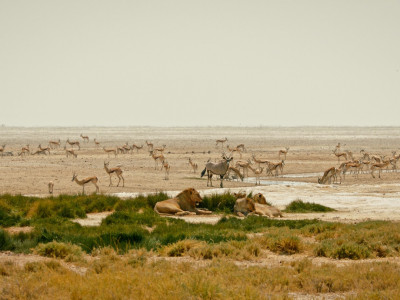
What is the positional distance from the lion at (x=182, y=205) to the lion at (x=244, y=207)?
3.19 feet

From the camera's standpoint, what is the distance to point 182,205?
17.2 m

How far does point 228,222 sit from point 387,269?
5938 mm

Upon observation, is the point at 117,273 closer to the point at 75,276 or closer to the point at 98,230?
the point at 75,276

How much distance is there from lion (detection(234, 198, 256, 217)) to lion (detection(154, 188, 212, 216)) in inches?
38.3

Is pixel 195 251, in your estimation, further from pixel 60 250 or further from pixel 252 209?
pixel 252 209

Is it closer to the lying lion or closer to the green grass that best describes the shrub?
the lying lion

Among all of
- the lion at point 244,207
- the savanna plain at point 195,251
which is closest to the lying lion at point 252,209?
the lion at point 244,207

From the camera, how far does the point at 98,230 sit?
13117 millimetres

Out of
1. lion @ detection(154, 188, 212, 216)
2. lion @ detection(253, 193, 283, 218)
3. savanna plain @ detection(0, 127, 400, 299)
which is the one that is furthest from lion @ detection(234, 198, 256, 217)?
lion @ detection(154, 188, 212, 216)

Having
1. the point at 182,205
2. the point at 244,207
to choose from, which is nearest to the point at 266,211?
the point at 244,207

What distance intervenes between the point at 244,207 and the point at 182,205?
1.88 m

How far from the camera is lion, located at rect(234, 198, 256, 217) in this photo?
16.9 metres

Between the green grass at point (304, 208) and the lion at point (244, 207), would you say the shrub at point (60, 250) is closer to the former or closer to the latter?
the lion at point (244, 207)

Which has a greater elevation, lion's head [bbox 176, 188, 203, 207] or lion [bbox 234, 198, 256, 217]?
lion's head [bbox 176, 188, 203, 207]
